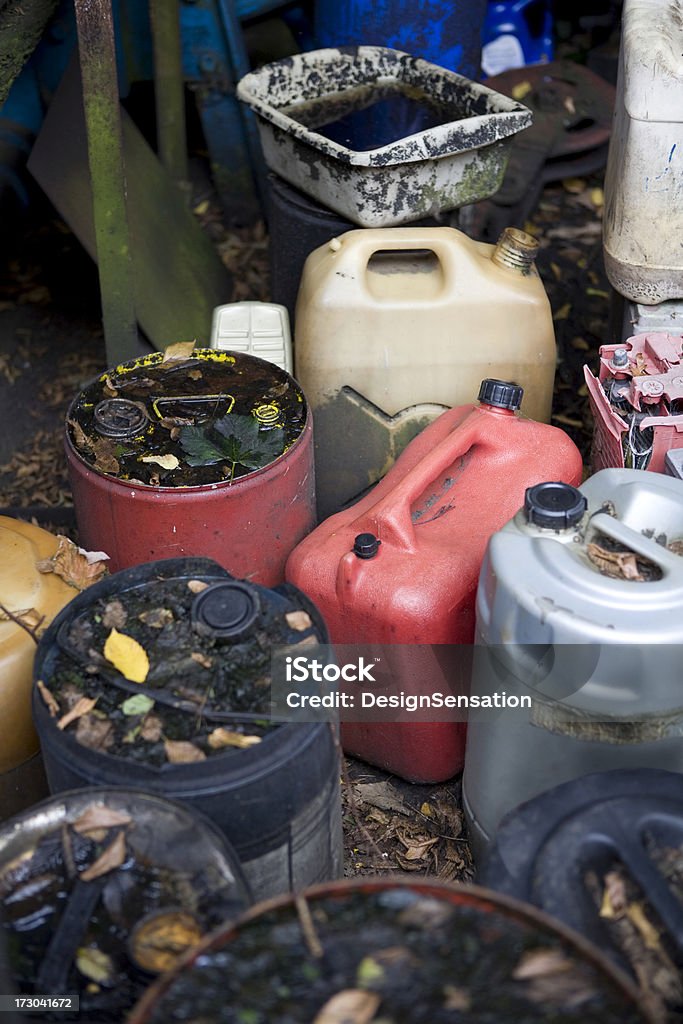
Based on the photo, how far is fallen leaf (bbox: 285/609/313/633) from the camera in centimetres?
193

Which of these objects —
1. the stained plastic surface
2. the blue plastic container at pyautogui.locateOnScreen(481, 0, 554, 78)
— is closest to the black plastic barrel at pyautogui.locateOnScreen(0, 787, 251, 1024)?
the stained plastic surface

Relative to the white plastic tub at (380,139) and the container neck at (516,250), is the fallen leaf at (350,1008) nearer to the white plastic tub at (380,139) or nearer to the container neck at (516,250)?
the container neck at (516,250)

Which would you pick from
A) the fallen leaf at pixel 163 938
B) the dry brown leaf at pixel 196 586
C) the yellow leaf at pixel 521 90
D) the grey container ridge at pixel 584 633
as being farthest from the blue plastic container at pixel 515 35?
the fallen leaf at pixel 163 938

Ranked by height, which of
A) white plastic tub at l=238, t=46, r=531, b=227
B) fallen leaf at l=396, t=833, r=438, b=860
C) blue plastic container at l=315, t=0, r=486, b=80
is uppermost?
blue plastic container at l=315, t=0, r=486, b=80

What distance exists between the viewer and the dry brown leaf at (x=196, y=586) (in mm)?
1996

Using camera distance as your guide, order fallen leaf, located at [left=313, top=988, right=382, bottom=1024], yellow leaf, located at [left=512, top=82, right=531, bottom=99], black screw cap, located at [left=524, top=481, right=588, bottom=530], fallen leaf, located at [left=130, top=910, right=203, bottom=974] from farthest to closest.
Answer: yellow leaf, located at [left=512, top=82, right=531, bottom=99] → black screw cap, located at [left=524, top=481, right=588, bottom=530] → fallen leaf, located at [left=130, top=910, right=203, bottom=974] → fallen leaf, located at [left=313, top=988, right=382, bottom=1024]

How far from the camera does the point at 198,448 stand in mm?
2473

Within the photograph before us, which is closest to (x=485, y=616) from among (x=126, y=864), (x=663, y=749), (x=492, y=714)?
(x=492, y=714)

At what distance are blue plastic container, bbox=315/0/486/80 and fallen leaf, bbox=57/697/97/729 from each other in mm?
3018

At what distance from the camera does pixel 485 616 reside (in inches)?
80.4

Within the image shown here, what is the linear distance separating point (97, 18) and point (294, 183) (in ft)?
2.69

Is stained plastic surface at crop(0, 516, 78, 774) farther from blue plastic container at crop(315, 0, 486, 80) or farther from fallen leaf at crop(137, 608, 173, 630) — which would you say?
blue plastic container at crop(315, 0, 486, 80)

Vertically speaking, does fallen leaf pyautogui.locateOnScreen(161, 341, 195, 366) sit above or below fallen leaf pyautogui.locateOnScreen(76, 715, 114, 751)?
above

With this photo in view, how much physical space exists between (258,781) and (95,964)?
37 cm
